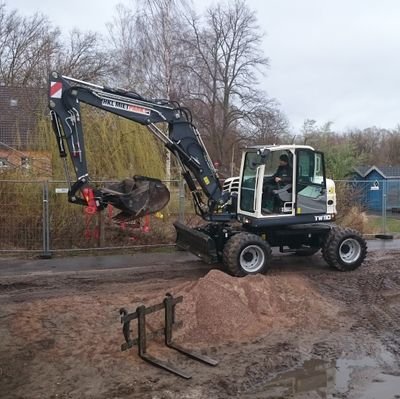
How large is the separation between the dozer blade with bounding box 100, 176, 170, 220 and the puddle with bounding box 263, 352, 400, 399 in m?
4.29

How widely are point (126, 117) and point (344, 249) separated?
537 centimetres

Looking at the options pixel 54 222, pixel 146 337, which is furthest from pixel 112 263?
pixel 146 337

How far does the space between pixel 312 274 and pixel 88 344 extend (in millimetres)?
5831

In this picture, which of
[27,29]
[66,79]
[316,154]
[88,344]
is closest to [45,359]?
[88,344]

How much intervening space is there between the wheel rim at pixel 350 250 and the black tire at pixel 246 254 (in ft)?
6.22

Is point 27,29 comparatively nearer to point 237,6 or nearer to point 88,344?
point 237,6

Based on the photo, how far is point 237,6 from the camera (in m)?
43.0

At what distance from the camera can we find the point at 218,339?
23.2ft

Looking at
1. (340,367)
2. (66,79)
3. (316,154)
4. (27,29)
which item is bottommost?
(340,367)

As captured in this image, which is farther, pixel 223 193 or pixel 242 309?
pixel 223 193

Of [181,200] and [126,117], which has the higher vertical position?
[126,117]

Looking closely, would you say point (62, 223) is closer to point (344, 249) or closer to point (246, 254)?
point (246, 254)

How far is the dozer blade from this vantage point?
952 cm

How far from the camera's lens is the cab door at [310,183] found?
1127 cm
